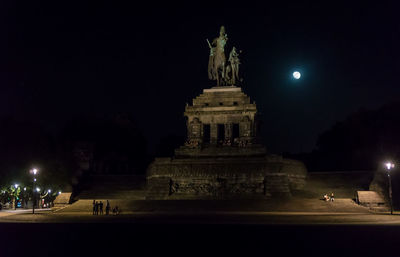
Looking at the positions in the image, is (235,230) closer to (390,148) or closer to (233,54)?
(233,54)

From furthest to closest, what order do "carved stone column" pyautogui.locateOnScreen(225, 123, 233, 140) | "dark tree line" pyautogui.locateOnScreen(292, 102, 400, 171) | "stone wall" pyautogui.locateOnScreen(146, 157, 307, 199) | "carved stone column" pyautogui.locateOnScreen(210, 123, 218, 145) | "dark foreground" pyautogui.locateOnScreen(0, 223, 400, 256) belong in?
"dark tree line" pyautogui.locateOnScreen(292, 102, 400, 171)
"carved stone column" pyautogui.locateOnScreen(210, 123, 218, 145)
"carved stone column" pyautogui.locateOnScreen(225, 123, 233, 140)
"stone wall" pyautogui.locateOnScreen(146, 157, 307, 199)
"dark foreground" pyautogui.locateOnScreen(0, 223, 400, 256)

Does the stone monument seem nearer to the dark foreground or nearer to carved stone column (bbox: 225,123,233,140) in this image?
carved stone column (bbox: 225,123,233,140)

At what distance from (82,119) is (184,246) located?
2377 inches

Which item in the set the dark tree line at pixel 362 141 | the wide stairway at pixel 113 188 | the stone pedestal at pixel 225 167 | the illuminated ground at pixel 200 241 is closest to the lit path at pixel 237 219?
the illuminated ground at pixel 200 241

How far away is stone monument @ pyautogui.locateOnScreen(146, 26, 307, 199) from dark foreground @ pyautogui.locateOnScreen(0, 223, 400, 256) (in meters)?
19.3

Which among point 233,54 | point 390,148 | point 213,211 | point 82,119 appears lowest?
point 213,211

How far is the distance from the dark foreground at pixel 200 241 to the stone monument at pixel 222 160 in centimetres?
1934

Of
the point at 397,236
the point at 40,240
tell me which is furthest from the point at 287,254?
the point at 40,240

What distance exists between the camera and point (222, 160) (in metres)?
38.7

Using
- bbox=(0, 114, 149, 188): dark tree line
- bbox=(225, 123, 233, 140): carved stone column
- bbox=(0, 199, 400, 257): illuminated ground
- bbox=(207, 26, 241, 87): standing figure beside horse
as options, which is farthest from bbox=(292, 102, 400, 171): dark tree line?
bbox=(0, 199, 400, 257): illuminated ground

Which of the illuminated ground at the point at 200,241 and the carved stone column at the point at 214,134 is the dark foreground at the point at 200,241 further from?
the carved stone column at the point at 214,134

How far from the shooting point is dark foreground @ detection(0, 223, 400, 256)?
1134cm

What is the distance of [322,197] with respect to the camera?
112 feet

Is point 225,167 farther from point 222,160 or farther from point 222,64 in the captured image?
point 222,64
